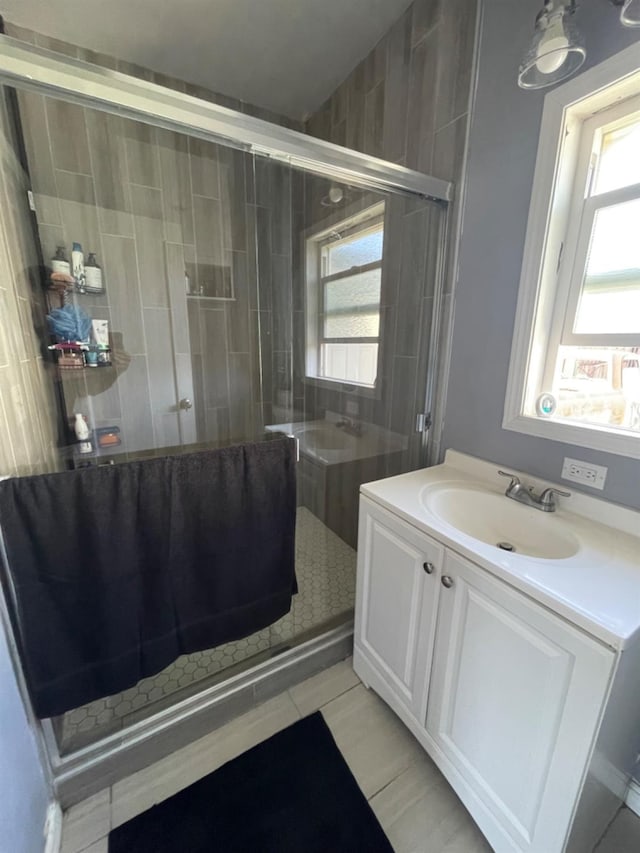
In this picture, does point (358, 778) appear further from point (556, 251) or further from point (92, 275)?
point (92, 275)

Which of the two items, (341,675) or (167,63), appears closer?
(341,675)

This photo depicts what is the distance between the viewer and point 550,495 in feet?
3.81

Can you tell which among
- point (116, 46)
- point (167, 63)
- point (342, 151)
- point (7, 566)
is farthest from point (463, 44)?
point (7, 566)

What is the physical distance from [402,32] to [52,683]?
2802mm

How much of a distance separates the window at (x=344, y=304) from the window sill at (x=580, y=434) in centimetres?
84

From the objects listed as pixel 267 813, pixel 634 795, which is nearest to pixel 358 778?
pixel 267 813

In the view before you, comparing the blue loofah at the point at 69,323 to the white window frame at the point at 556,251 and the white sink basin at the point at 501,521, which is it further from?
the white window frame at the point at 556,251

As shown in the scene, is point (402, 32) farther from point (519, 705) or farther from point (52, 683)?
point (52, 683)

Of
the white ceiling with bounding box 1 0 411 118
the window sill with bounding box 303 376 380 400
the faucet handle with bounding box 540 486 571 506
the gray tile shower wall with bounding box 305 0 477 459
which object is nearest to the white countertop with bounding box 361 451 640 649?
the faucet handle with bounding box 540 486 571 506

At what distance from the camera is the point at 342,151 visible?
1228 mm

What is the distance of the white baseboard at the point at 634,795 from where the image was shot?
107 centimetres

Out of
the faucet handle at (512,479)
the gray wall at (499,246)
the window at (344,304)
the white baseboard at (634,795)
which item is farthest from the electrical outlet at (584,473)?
the window at (344,304)

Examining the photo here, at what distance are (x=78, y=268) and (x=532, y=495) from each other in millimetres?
2240

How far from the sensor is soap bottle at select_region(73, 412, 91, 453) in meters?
1.56
